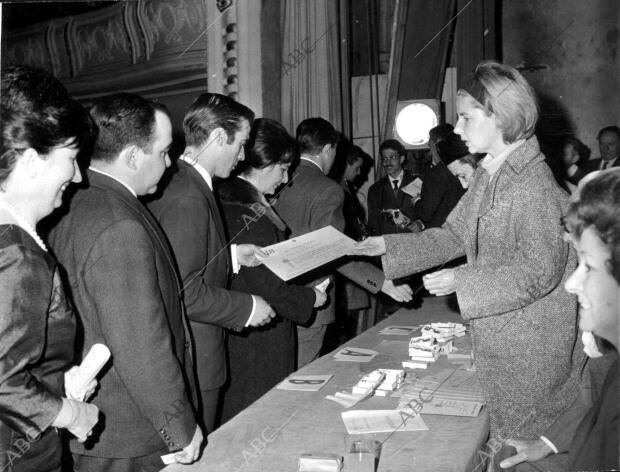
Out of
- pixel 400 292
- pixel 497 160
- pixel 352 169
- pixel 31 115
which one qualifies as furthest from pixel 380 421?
pixel 352 169

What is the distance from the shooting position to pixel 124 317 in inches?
68.4

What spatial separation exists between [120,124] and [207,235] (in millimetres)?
551

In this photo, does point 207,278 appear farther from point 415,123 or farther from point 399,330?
point 415,123

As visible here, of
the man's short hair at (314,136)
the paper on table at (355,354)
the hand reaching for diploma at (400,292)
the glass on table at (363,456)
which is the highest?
the man's short hair at (314,136)

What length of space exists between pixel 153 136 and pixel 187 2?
4121 mm

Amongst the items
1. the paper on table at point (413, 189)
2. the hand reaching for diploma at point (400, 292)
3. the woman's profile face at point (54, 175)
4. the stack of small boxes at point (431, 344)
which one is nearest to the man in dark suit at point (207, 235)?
the stack of small boxes at point (431, 344)

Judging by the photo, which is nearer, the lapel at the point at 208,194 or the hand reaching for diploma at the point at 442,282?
the hand reaching for diploma at the point at 442,282

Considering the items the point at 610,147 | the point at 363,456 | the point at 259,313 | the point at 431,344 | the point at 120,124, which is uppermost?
the point at 120,124

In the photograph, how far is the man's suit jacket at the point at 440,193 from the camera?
4578 mm

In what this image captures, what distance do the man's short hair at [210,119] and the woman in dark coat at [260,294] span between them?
364mm

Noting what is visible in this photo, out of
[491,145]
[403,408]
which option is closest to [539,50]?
[491,145]

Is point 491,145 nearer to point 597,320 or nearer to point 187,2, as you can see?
point 597,320

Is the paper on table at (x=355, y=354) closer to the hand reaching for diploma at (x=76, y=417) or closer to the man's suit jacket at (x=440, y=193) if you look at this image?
the hand reaching for diploma at (x=76, y=417)

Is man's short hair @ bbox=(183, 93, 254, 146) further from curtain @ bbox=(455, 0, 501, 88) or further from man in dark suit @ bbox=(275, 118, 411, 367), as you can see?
curtain @ bbox=(455, 0, 501, 88)
